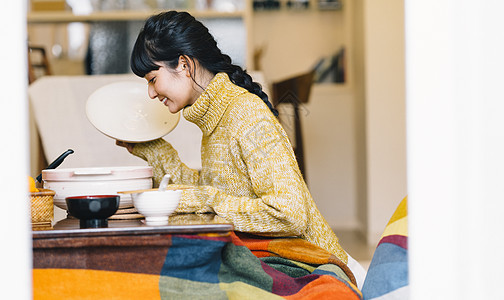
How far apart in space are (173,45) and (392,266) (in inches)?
34.0

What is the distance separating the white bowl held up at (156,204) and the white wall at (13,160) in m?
0.26

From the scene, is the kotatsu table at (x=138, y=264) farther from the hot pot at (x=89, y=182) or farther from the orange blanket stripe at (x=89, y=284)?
the hot pot at (x=89, y=182)

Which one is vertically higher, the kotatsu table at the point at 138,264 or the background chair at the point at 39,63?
the background chair at the point at 39,63

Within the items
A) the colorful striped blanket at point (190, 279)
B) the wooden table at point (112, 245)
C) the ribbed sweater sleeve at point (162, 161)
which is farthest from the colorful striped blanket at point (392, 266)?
the ribbed sweater sleeve at point (162, 161)

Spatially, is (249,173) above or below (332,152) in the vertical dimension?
above

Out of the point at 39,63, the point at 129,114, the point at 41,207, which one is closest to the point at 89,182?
the point at 41,207

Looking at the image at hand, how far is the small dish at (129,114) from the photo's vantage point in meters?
1.87

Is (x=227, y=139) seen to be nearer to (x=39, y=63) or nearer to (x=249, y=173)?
(x=249, y=173)

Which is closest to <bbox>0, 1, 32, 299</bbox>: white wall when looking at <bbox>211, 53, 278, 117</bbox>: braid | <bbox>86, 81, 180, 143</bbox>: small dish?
<bbox>211, 53, 278, 117</bbox>: braid

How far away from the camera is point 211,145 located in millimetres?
1613

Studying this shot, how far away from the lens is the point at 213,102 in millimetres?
1567

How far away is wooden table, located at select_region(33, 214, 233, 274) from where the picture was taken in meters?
0.98

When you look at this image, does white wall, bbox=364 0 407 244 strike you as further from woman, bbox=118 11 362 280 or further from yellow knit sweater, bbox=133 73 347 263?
yellow knit sweater, bbox=133 73 347 263

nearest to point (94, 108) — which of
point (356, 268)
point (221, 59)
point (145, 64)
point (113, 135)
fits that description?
point (113, 135)
